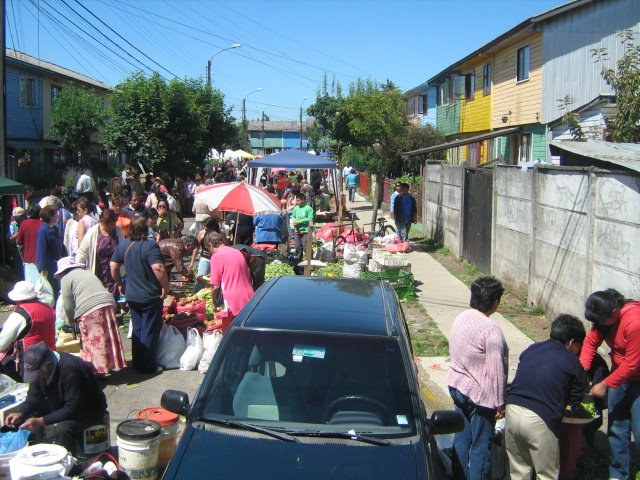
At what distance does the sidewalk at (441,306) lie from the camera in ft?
28.5

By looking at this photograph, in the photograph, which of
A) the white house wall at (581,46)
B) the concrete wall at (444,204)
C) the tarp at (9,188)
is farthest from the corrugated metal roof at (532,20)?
the tarp at (9,188)

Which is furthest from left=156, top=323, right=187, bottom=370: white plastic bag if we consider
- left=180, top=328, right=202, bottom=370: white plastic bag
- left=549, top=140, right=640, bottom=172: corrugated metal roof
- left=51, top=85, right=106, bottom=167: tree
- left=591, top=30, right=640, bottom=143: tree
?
left=51, top=85, right=106, bottom=167: tree

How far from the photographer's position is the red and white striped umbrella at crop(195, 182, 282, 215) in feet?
43.2

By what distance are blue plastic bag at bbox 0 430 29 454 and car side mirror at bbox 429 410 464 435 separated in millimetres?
2978

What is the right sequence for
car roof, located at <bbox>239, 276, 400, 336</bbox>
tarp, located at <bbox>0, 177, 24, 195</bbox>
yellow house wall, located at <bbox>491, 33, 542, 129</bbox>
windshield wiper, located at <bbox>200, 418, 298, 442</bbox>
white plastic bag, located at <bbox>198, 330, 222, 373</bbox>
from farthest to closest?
1. yellow house wall, located at <bbox>491, 33, 542, 129</bbox>
2. tarp, located at <bbox>0, 177, 24, 195</bbox>
3. white plastic bag, located at <bbox>198, 330, 222, 373</bbox>
4. car roof, located at <bbox>239, 276, 400, 336</bbox>
5. windshield wiper, located at <bbox>200, 418, 298, 442</bbox>

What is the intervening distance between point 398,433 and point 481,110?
2356 centimetres

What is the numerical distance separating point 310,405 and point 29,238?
25.5 feet

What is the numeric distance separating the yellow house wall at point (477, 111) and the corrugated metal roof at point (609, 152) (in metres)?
16.3

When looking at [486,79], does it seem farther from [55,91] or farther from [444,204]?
[55,91]

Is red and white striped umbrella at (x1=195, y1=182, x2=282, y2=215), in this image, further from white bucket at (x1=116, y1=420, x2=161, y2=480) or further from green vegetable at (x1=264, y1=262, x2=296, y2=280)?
white bucket at (x1=116, y1=420, x2=161, y2=480)

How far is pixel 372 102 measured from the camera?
22.2 meters

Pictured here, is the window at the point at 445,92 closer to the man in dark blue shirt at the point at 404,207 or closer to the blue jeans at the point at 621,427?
the man in dark blue shirt at the point at 404,207

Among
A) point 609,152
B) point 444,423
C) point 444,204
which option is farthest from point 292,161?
point 444,423

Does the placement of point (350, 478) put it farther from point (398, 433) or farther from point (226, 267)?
point (226, 267)
